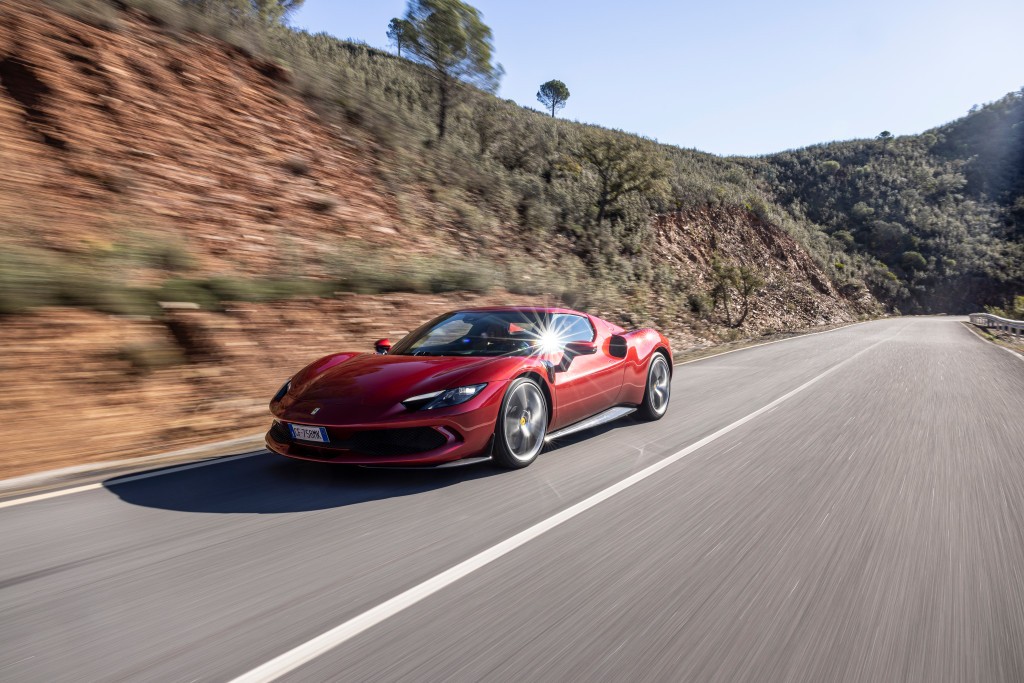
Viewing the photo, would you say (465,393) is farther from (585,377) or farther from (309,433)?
(585,377)

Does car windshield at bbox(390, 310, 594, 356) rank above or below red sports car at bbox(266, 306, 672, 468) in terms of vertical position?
above

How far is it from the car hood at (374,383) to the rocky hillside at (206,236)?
2.14 metres

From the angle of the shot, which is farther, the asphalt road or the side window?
the side window

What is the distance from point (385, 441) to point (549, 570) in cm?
166

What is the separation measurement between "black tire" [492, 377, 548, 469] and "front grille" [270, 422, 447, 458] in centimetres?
56

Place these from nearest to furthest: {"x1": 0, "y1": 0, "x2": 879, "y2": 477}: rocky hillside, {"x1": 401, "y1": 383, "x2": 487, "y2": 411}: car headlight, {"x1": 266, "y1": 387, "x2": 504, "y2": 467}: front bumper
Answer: {"x1": 266, "y1": 387, "x2": 504, "y2": 467}: front bumper → {"x1": 401, "y1": 383, "x2": 487, "y2": 411}: car headlight → {"x1": 0, "y1": 0, "x2": 879, "y2": 477}: rocky hillside

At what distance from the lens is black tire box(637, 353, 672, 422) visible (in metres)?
7.12

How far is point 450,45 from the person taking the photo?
20.7 m

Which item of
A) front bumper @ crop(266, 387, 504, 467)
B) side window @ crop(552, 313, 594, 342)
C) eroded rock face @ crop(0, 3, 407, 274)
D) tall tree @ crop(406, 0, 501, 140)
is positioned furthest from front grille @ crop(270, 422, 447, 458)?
tall tree @ crop(406, 0, 501, 140)

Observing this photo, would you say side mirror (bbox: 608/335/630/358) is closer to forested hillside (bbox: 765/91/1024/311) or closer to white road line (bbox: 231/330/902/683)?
Answer: white road line (bbox: 231/330/902/683)

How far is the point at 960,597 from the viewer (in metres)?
2.96

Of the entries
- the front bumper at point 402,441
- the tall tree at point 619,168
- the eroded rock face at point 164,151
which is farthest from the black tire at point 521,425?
the tall tree at point 619,168

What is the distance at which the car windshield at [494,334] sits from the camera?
5.60 m

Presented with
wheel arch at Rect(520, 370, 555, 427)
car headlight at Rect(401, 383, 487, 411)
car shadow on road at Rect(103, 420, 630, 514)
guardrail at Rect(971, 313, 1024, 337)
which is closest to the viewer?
car shadow on road at Rect(103, 420, 630, 514)
